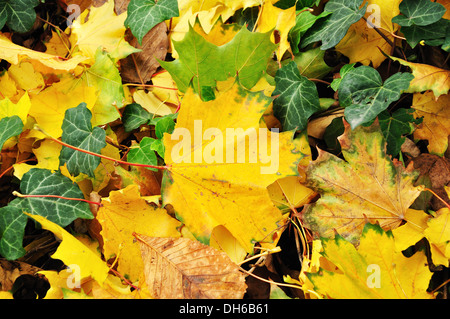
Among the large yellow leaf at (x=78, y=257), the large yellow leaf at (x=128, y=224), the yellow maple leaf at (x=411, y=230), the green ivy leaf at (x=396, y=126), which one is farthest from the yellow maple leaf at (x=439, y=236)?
the large yellow leaf at (x=78, y=257)

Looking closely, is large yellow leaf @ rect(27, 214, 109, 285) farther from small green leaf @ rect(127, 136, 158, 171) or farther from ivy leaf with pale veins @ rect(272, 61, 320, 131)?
ivy leaf with pale veins @ rect(272, 61, 320, 131)

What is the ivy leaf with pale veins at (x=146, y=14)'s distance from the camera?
2.97 ft

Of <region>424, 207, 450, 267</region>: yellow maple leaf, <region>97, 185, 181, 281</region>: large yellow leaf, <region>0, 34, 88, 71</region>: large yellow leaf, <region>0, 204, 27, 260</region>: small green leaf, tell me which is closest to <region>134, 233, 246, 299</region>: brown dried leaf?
<region>97, 185, 181, 281</region>: large yellow leaf

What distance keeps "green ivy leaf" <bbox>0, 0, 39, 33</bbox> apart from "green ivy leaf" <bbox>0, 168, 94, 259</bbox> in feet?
1.46

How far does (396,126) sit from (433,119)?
95 millimetres

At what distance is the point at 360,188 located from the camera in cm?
76

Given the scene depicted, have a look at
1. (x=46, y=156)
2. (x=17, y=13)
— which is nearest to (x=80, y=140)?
(x=46, y=156)

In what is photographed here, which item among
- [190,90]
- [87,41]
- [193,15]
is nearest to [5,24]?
[87,41]

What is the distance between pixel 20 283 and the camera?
2.81ft

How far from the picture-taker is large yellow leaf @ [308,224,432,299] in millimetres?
641

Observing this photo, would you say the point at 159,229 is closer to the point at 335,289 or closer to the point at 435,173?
the point at 335,289

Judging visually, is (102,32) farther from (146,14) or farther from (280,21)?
(280,21)
